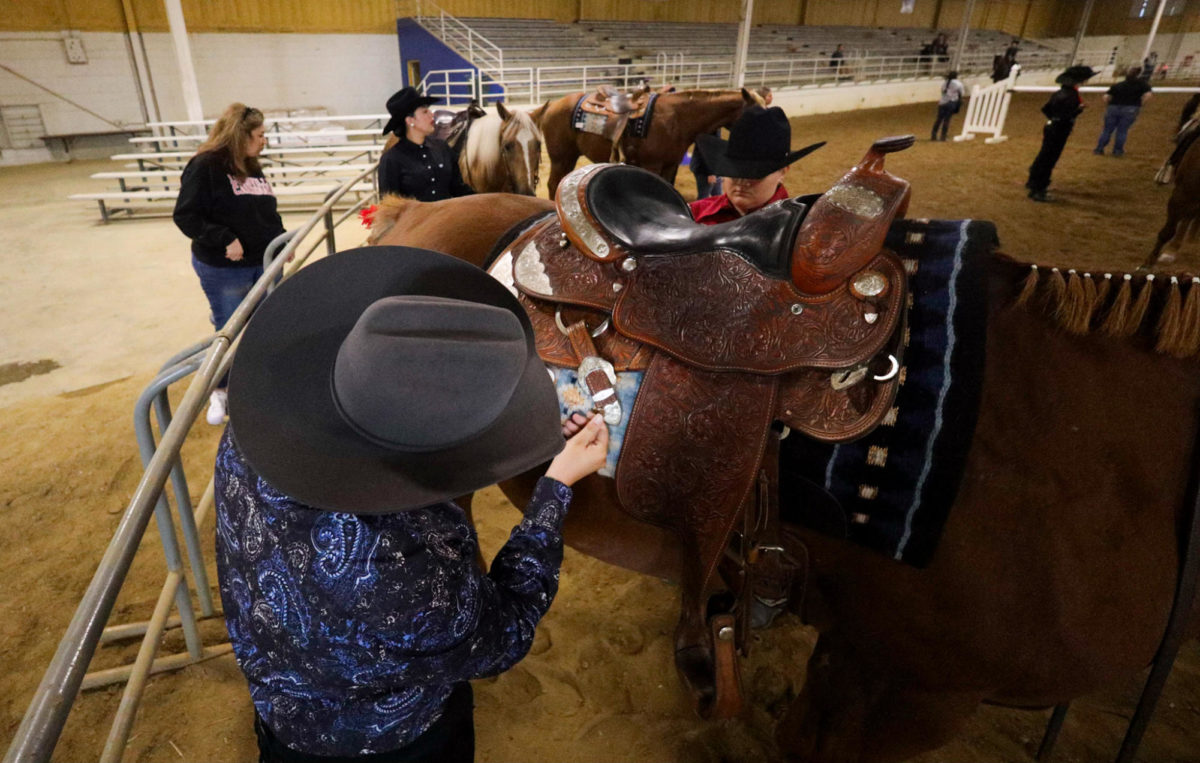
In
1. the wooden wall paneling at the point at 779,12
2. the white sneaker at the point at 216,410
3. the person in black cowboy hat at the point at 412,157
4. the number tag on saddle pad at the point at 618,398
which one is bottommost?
the white sneaker at the point at 216,410

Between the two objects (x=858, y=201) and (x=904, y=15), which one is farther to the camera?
(x=904, y=15)

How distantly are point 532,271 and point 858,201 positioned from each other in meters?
0.79

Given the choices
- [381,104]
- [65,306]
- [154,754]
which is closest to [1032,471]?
[154,754]

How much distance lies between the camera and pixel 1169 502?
1.15 m

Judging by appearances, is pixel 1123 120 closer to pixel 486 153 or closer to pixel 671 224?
pixel 486 153

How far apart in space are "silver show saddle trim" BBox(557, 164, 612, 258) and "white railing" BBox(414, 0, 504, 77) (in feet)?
50.7

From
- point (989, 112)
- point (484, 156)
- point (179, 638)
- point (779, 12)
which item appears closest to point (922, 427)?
point (179, 638)

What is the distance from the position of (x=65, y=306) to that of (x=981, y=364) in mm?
6687

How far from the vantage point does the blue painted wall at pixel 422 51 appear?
16094 mm

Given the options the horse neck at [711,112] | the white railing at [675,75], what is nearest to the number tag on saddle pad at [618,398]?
the horse neck at [711,112]

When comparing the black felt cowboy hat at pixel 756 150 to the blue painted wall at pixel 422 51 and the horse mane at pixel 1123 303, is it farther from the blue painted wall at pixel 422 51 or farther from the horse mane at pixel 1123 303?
the blue painted wall at pixel 422 51

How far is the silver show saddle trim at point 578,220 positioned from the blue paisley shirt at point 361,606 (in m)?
0.73

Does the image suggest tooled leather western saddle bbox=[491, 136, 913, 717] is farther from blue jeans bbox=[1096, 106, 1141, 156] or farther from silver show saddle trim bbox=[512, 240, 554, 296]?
blue jeans bbox=[1096, 106, 1141, 156]

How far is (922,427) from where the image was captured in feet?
3.93
